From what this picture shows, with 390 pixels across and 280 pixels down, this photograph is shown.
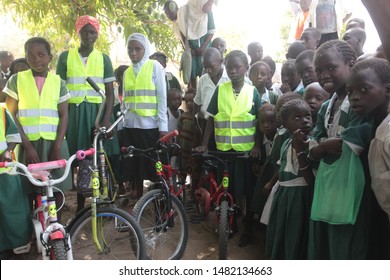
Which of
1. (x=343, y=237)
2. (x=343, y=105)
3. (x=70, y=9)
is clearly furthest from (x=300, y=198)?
(x=70, y=9)

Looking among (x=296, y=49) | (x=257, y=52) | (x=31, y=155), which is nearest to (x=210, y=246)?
(x=31, y=155)

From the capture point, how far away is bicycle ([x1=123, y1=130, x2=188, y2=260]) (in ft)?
10.2

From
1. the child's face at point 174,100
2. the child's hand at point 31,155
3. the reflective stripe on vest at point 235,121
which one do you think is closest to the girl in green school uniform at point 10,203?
the child's hand at point 31,155

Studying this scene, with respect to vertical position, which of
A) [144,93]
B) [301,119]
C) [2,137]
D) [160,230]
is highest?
[144,93]

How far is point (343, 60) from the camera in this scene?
7.91 feet

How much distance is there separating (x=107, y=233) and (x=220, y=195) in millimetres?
1070

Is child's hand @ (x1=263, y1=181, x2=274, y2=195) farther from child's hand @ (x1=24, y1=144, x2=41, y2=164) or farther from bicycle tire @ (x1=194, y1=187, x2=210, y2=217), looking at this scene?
child's hand @ (x1=24, y1=144, x2=41, y2=164)

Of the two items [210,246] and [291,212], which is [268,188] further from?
[210,246]

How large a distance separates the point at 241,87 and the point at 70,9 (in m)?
2.69

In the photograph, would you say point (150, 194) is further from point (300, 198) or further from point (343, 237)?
point (343, 237)

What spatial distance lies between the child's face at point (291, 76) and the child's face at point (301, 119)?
140cm

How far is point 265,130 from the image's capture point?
342 cm

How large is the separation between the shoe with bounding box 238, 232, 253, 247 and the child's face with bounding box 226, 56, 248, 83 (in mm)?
1498

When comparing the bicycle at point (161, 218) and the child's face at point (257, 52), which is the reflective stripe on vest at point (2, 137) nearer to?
the bicycle at point (161, 218)
